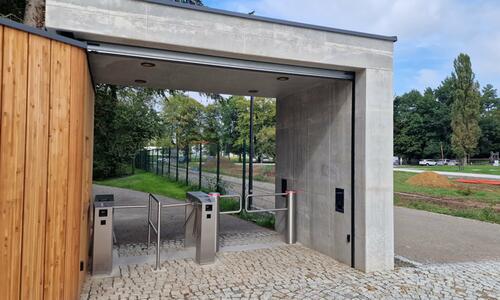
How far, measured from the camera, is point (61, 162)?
3.33 meters

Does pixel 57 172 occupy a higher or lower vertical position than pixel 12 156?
lower

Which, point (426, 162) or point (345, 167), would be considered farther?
point (426, 162)

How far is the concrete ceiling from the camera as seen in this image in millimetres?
4336

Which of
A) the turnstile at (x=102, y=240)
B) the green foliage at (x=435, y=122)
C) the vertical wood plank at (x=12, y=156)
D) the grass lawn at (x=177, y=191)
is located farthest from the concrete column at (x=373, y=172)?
the green foliage at (x=435, y=122)

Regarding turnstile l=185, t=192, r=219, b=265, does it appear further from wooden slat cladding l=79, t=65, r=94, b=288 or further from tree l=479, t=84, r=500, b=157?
tree l=479, t=84, r=500, b=157

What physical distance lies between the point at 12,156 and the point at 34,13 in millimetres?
5595

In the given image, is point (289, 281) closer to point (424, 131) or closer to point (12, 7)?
point (12, 7)

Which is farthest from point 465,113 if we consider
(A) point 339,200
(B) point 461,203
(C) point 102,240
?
(C) point 102,240

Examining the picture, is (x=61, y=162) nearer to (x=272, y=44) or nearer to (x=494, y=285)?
(x=272, y=44)

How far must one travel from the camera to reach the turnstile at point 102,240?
4.72 metres

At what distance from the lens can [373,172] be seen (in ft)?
16.6

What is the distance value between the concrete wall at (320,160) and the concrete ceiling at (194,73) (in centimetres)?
36

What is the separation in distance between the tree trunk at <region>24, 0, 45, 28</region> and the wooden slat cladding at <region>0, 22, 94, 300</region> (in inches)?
181

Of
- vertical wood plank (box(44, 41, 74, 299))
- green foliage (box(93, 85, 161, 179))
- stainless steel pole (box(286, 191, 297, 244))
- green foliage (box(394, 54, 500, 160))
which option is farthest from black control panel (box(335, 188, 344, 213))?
green foliage (box(394, 54, 500, 160))
